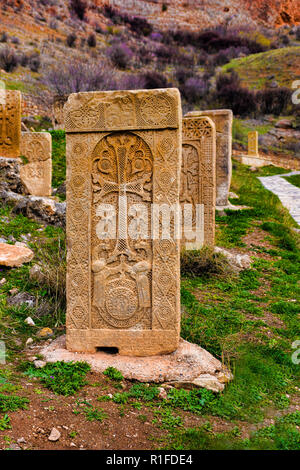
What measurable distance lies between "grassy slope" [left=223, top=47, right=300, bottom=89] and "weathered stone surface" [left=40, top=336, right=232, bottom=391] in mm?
33297

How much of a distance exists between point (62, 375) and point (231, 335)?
5.16 ft

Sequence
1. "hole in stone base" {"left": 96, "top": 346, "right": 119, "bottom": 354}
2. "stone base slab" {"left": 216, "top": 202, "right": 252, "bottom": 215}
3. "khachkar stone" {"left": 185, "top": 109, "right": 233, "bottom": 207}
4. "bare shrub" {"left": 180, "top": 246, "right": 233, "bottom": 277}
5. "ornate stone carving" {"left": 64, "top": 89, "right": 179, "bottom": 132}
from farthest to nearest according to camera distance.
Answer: "khachkar stone" {"left": 185, "top": 109, "right": 233, "bottom": 207}, "stone base slab" {"left": 216, "top": 202, "right": 252, "bottom": 215}, "bare shrub" {"left": 180, "top": 246, "right": 233, "bottom": 277}, "hole in stone base" {"left": 96, "top": 346, "right": 119, "bottom": 354}, "ornate stone carving" {"left": 64, "top": 89, "right": 179, "bottom": 132}

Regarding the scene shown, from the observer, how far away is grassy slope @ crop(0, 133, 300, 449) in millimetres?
2432

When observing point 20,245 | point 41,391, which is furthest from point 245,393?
point 20,245

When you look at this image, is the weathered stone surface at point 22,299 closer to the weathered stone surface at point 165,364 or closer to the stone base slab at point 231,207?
the weathered stone surface at point 165,364

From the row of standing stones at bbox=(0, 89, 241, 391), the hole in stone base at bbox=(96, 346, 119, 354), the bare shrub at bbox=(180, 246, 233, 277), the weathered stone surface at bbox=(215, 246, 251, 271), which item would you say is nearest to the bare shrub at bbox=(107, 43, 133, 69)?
the weathered stone surface at bbox=(215, 246, 251, 271)

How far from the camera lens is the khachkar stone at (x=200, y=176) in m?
6.46

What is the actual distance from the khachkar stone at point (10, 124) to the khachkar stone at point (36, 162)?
0.52 feet

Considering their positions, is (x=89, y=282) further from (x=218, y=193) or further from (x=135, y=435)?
(x=218, y=193)

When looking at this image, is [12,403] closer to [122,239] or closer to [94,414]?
[94,414]

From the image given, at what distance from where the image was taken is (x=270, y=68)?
34938 mm

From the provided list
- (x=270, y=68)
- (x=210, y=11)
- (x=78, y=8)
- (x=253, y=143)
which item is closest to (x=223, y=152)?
(x=253, y=143)

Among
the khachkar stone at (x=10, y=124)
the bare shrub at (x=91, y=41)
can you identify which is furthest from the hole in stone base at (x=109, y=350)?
the bare shrub at (x=91, y=41)

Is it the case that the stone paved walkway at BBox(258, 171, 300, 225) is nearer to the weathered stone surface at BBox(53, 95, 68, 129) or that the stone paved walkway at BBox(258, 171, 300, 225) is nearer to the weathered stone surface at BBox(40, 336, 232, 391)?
the weathered stone surface at BBox(40, 336, 232, 391)
